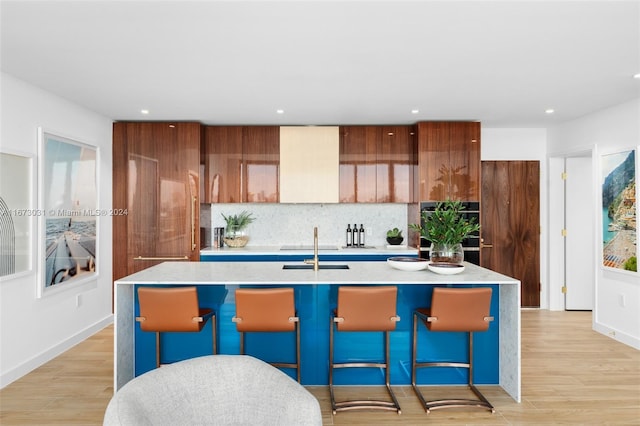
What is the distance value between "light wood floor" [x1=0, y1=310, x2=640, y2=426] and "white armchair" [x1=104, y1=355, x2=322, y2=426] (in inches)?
50.2

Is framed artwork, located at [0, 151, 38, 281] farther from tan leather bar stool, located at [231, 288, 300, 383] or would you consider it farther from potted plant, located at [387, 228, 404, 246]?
potted plant, located at [387, 228, 404, 246]

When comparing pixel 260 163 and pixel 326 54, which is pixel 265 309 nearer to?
pixel 326 54

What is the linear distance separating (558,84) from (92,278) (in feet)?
17.2

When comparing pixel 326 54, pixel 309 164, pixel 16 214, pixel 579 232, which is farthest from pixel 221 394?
pixel 579 232

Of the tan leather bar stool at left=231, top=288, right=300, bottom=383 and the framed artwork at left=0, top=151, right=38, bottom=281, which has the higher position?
the framed artwork at left=0, top=151, right=38, bottom=281

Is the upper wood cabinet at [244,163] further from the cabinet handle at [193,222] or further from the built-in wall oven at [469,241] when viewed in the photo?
the built-in wall oven at [469,241]

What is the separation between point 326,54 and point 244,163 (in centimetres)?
272

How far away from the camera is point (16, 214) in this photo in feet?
11.6

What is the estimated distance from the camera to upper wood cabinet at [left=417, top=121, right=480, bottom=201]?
525 centimetres

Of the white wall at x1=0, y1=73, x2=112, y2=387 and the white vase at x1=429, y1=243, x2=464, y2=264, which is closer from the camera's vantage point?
the white vase at x1=429, y1=243, x2=464, y2=264

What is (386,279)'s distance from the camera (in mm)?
2992

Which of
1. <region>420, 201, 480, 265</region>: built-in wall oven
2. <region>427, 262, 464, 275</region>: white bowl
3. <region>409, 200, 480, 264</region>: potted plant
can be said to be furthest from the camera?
<region>420, 201, 480, 265</region>: built-in wall oven

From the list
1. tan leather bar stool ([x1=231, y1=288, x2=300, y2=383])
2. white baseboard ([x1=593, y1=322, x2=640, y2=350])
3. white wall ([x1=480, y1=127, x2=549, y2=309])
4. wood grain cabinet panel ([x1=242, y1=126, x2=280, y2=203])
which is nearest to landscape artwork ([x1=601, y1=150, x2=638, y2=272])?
white baseboard ([x1=593, y1=322, x2=640, y2=350])

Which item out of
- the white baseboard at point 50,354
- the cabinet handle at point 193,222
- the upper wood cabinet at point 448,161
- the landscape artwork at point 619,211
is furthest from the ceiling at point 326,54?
the white baseboard at point 50,354
